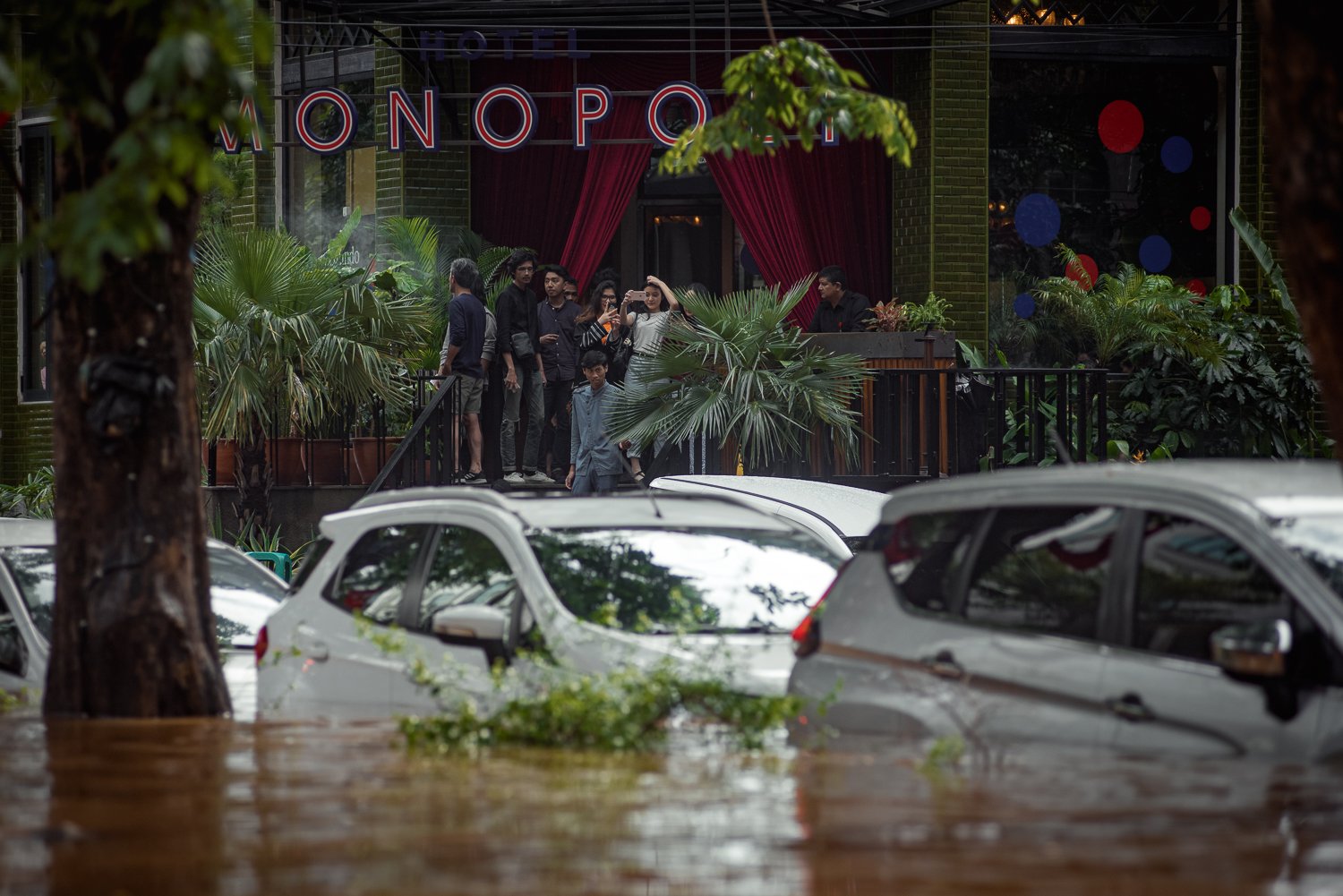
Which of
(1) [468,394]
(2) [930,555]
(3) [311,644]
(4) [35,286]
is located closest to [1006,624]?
(2) [930,555]

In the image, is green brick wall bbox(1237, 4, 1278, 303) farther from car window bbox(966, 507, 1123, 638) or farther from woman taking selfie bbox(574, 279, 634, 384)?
car window bbox(966, 507, 1123, 638)

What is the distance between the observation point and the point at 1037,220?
18953mm

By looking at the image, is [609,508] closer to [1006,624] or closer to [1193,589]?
[1006,624]

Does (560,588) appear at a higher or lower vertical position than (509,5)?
lower

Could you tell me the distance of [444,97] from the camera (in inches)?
697

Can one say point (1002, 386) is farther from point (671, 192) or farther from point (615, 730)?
point (615, 730)

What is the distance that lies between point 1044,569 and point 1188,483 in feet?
1.94

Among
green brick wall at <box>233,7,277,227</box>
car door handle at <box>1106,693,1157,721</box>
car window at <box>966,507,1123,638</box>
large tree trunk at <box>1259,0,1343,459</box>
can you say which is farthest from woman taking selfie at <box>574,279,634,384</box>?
large tree trunk at <box>1259,0,1343,459</box>

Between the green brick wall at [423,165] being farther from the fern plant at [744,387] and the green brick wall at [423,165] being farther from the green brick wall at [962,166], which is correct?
the fern plant at [744,387]

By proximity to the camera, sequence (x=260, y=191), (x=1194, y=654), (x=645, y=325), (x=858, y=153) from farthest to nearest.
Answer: (x=260, y=191), (x=858, y=153), (x=645, y=325), (x=1194, y=654)

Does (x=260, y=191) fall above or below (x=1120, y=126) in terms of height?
below

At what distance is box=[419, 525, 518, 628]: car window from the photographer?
291 inches

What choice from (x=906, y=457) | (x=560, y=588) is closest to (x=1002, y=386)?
(x=906, y=457)

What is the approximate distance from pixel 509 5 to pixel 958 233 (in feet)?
16.2
